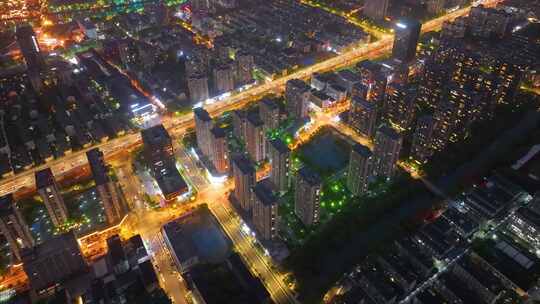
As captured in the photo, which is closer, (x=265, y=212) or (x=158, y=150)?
(x=265, y=212)

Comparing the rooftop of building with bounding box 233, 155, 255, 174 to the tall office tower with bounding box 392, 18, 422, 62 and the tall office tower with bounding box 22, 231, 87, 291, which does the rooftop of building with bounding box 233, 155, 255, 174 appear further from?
the tall office tower with bounding box 392, 18, 422, 62

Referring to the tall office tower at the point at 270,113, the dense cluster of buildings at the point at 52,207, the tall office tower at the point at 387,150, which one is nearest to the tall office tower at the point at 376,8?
the tall office tower at the point at 270,113

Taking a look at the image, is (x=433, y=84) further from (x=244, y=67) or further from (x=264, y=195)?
(x=264, y=195)

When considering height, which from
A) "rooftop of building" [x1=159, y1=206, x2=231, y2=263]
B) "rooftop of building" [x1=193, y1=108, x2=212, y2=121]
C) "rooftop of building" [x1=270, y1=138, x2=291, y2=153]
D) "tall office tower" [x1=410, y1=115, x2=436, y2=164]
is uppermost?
"rooftop of building" [x1=193, y1=108, x2=212, y2=121]

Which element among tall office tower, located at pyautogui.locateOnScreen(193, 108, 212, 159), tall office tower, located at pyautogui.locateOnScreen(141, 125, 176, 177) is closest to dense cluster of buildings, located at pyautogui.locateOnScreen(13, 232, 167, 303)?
tall office tower, located at pyautogui.locateOnScreen(141, 125, 176, 177)

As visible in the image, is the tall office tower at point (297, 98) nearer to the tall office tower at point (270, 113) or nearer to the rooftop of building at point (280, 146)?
the tall office tower at point (270, 113)

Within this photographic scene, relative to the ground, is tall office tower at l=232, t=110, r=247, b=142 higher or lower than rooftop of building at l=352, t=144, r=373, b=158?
lower

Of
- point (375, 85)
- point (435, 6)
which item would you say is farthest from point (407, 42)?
point (435, 6)
